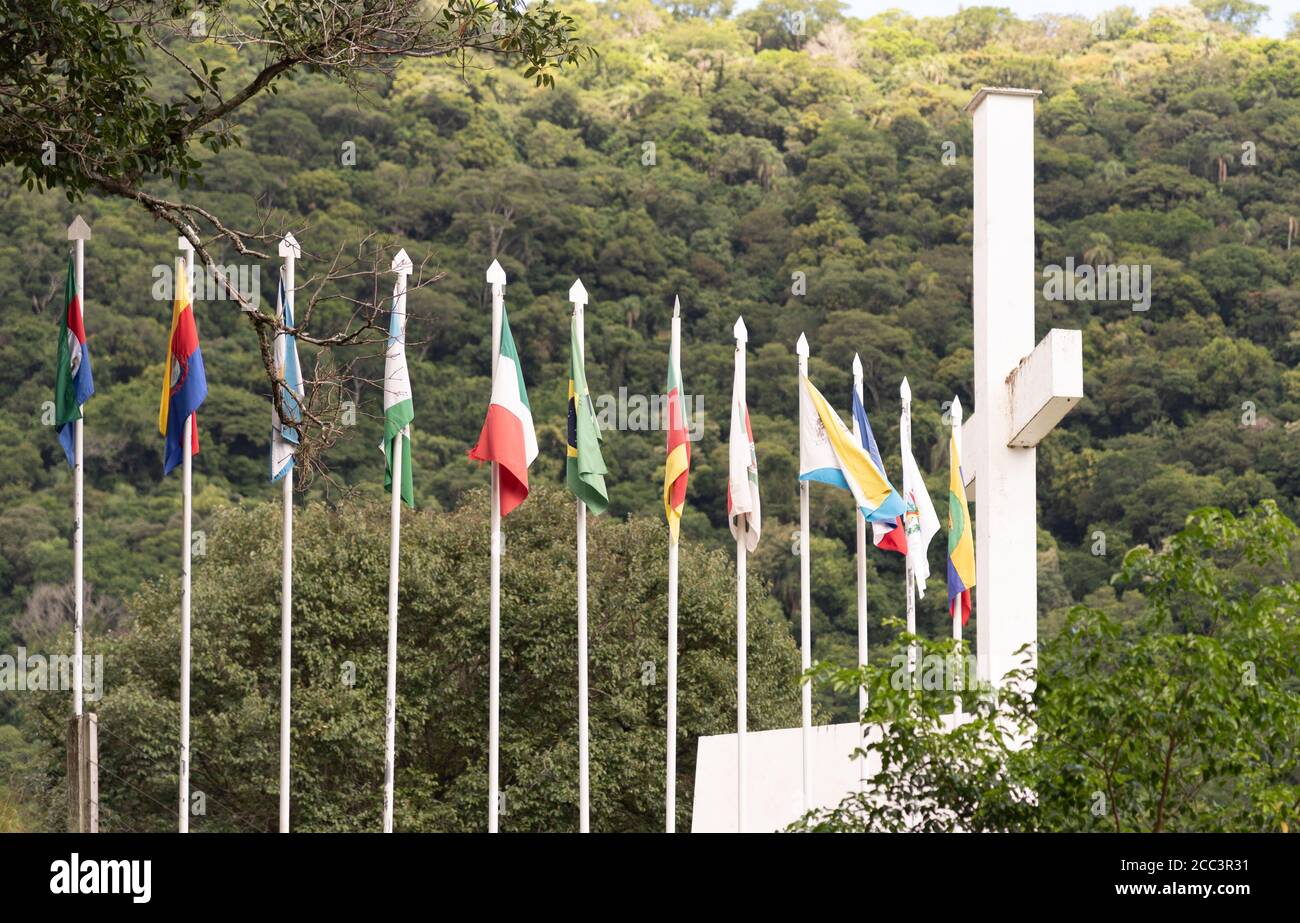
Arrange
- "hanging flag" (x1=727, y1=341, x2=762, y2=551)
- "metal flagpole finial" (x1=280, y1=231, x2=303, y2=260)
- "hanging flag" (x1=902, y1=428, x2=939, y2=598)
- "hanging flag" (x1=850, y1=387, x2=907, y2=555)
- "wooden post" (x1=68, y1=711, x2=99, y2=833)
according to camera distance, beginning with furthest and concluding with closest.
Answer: "hanging flag" (x1=902, y1=428, x2=939, y2=598) → "hanging flag" (x1=850, y1=387, x2=907, y2=555) → "hanging flag" (x1=727, y1=341, x2=762, y2=551) → "metal flagpole finial" (x1=280, y1=231, x2=303, y2=260) → "wooden post" (x1=68, y1=711, x2=99, y2=833)

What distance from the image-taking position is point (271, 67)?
37.5 ft

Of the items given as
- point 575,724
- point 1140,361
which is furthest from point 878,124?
point 575,724

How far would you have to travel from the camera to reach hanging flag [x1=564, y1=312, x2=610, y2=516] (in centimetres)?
1670

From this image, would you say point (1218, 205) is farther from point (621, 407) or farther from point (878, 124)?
point (621, 407)

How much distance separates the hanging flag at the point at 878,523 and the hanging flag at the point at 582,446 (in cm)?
256

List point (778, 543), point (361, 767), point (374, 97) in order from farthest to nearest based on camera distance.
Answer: point (374, 97) → point (778, 543) → point (361, 767)

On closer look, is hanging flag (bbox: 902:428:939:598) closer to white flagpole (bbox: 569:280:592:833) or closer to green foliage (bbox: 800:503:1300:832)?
white flagpole (bbox: 569:280:592:833)

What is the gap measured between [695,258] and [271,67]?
2208 inches

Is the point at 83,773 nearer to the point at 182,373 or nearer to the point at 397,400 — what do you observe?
the point at 182,373

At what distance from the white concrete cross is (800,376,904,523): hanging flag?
16.1 ft

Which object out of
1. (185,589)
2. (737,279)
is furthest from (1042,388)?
(737,279)

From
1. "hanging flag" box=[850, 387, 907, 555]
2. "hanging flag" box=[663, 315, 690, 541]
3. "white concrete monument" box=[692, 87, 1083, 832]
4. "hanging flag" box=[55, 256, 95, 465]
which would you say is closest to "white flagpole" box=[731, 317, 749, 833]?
"hanging flag" box=[663, 315, 690, 541]

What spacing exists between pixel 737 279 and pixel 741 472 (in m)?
50.2

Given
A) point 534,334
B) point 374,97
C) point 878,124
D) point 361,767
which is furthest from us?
point 878,124
